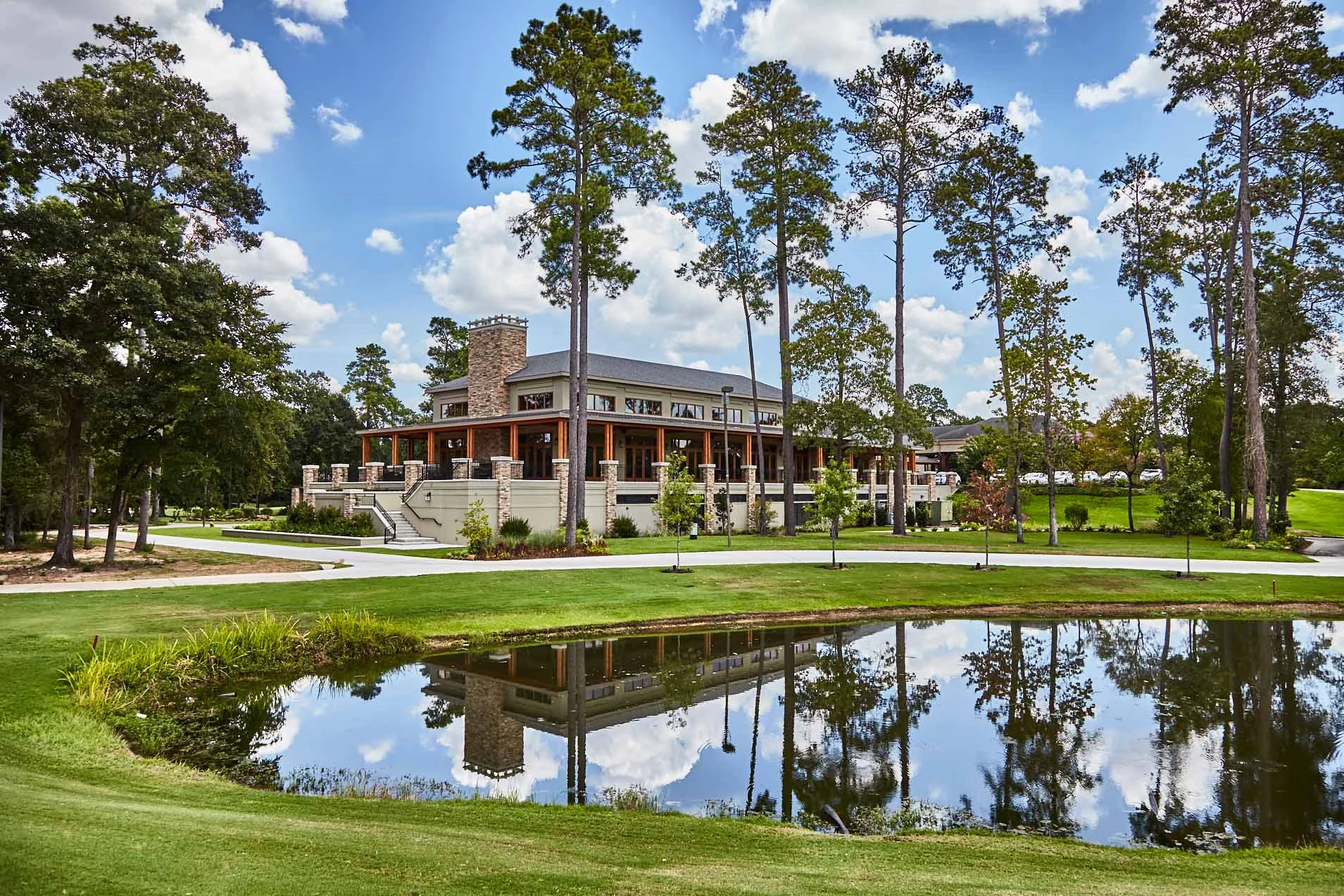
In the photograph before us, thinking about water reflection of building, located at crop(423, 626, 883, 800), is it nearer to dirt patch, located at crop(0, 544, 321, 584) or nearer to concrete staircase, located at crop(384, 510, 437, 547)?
dirt patch, located at crop(0, 544, 321, 584)

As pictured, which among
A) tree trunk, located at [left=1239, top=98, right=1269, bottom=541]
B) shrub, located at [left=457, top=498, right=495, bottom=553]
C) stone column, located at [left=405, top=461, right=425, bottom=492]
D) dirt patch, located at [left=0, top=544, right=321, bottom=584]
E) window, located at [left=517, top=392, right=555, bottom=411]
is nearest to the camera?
dirt patch, located at [left=0, top=544, right=321, bottom=584]

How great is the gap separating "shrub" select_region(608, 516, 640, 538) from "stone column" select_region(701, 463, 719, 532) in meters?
4.78

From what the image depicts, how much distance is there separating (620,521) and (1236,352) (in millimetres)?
31573

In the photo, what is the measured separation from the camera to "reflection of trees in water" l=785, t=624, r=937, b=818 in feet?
24.6

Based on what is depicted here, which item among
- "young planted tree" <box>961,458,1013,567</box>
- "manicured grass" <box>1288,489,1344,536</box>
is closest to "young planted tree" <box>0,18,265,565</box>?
"young planted tree" <box>961,458,1013,567</box>

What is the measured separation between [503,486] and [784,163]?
1966cm

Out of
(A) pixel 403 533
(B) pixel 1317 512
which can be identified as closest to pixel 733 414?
(A) pixel 403 533

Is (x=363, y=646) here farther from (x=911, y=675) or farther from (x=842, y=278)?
(x=842, y=278)

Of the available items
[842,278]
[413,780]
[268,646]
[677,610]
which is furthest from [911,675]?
[842,278]

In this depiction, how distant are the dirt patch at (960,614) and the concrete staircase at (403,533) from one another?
62.1ft

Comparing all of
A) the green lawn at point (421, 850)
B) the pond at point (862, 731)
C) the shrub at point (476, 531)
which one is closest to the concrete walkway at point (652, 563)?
the shrub at point (476, 531)

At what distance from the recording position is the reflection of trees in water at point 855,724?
7.51 meters

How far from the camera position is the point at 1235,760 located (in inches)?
320

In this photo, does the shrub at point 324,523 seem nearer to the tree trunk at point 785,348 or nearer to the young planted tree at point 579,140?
the young planted tree at point 579,140
